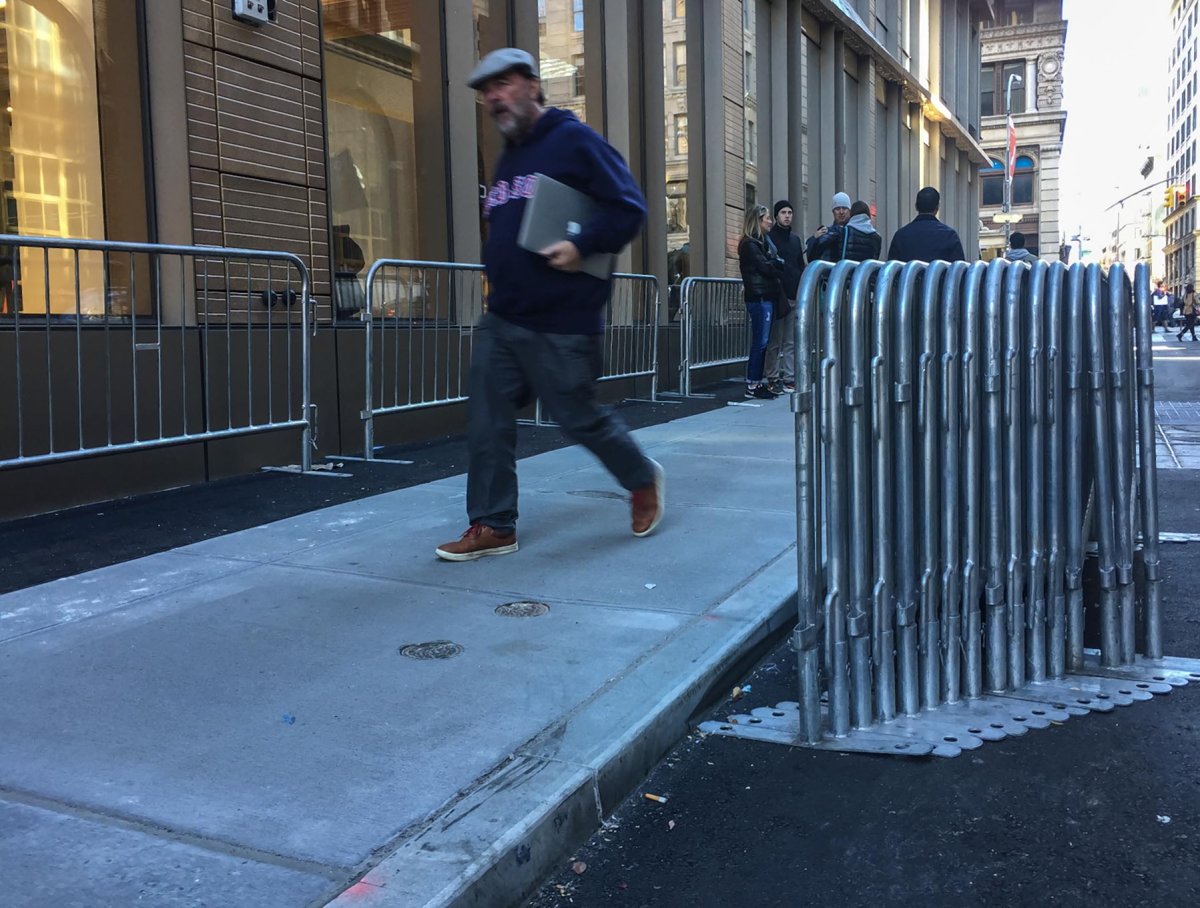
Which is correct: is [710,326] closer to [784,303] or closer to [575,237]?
[784,303]

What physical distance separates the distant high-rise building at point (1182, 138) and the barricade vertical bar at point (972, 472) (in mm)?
115424

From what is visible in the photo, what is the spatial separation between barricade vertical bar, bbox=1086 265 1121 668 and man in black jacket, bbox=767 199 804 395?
750 centimetres

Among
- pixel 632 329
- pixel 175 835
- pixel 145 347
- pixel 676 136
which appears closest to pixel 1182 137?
pixel 676 136

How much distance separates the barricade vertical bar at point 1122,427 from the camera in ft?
11.6

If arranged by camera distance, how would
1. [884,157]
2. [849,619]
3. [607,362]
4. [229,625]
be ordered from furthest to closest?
1. [884,157]
2. [607,362]
3. [229,625]
4. [849,619]

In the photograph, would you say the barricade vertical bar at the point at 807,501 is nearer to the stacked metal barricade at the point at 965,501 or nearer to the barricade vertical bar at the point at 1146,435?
the stacked metal barricade at the point at 965,501

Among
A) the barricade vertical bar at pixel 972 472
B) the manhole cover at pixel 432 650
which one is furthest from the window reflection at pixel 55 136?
the barricade vertical bar at pixel 972 472

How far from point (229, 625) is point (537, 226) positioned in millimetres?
1871

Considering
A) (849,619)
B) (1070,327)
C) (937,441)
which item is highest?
(1070,327)

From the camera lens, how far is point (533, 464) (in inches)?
291

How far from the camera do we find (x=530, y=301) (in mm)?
4531

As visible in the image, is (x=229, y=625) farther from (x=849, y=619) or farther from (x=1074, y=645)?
(x=1074, y=645)

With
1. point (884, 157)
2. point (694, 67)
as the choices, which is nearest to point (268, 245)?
point (694, 67)

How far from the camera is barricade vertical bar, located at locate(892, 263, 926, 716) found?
129 inches
